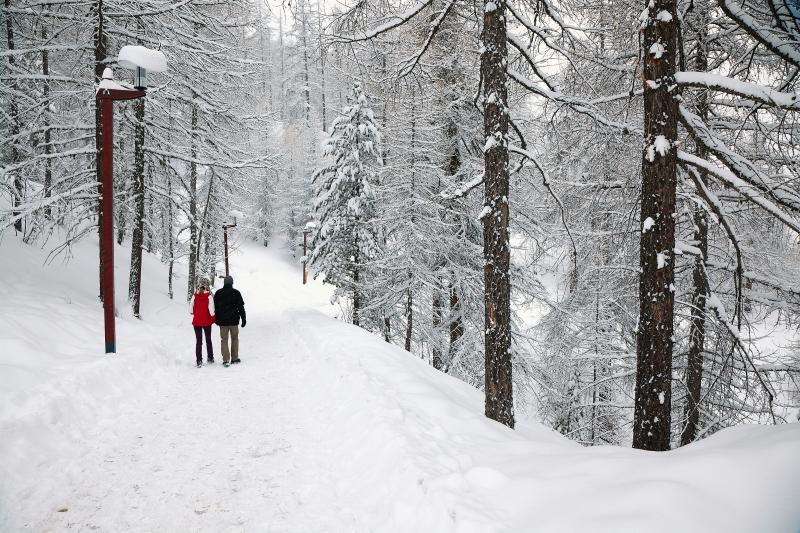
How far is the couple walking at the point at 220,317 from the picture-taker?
373 inches

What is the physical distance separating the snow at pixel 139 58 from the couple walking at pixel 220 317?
4225 mm

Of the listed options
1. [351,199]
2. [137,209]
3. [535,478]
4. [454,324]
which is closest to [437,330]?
[454,324]

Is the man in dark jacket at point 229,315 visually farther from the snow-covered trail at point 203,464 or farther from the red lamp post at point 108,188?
the red lamp post at point 108,188

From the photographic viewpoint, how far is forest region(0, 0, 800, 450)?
4.89 metres

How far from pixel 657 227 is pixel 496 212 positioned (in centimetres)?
197

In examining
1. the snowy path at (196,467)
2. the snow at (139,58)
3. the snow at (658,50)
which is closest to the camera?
the snowy path at (196,467)

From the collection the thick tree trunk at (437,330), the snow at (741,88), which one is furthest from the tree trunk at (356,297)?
the snow at (741,88)

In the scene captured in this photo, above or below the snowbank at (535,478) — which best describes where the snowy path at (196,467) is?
below

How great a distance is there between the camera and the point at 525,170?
12.8 meters

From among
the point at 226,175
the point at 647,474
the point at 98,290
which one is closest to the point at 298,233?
the point at 226,175

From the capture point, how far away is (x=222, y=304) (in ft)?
33.1

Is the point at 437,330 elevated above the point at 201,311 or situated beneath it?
situated beneath

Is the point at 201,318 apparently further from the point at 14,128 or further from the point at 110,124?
the point at 14,128

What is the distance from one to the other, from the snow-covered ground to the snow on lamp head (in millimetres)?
4661
